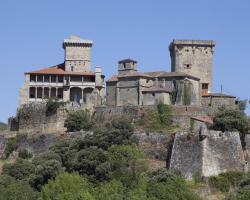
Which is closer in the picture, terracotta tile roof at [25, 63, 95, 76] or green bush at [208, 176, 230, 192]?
green bush at [208, 176, 230, 192]

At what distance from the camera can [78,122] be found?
91375mm

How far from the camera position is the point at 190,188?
238 feet

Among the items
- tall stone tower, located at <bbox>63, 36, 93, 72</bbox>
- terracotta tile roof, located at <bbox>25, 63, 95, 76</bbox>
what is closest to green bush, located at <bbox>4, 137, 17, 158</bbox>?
terracotta tile roof, located at <bbox>25, 63, 95, 76</bbox>

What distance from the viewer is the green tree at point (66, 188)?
70750mm

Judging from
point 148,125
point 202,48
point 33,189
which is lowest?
point 33,189

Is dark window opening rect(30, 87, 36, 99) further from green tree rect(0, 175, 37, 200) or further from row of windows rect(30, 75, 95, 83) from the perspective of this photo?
green tree rect(0, 175, 37, 200)

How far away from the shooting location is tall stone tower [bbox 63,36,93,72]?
10562 centimetres

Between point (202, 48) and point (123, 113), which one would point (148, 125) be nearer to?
point (123, 113)

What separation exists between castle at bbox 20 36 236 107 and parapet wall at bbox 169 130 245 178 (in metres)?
16.7

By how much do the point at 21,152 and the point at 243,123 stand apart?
79.7 feet

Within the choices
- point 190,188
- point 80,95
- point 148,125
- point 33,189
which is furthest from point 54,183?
point 80,95

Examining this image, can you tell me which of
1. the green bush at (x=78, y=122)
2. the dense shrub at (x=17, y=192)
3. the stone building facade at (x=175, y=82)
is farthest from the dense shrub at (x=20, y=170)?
the stone building facade at (x=175, y=82)

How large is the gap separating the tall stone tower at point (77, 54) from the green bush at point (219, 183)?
117 ft

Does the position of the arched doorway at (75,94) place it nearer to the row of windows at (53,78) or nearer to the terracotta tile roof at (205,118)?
the row of windows at (53,78)
